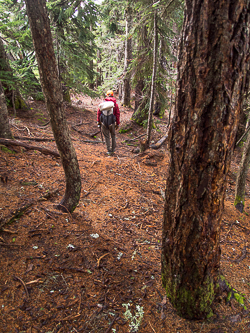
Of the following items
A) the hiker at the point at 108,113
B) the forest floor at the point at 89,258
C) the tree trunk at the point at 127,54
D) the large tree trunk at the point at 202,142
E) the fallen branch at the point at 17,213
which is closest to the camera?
the large tree trunk at the point at 202,142

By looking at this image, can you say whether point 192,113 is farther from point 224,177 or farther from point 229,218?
point 229,218

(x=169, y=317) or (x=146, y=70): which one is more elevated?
(x=146, y=70)


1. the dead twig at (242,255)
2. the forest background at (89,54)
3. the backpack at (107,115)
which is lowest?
→ the dead twig at (242,255)

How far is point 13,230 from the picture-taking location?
3.02m

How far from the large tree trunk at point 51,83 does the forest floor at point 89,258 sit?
82 cm

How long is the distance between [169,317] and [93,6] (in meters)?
13.9

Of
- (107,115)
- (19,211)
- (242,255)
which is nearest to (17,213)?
(19,211)

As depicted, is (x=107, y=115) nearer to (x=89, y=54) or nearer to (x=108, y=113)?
(x=108, y=113)

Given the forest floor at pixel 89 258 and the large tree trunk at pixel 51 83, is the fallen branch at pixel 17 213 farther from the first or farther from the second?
the large tree trunk at pixel 51 83

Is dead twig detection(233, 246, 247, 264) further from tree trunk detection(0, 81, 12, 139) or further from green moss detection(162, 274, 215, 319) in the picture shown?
tree trunk detection(0, 81, 12, 139)

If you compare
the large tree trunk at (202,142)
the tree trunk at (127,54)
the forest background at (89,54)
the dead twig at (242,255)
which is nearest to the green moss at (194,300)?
the large tree trunk at (202,142)

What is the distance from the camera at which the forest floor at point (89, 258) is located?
85.7 inches

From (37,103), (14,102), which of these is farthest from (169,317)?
(37,103)

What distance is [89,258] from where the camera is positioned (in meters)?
2.99
